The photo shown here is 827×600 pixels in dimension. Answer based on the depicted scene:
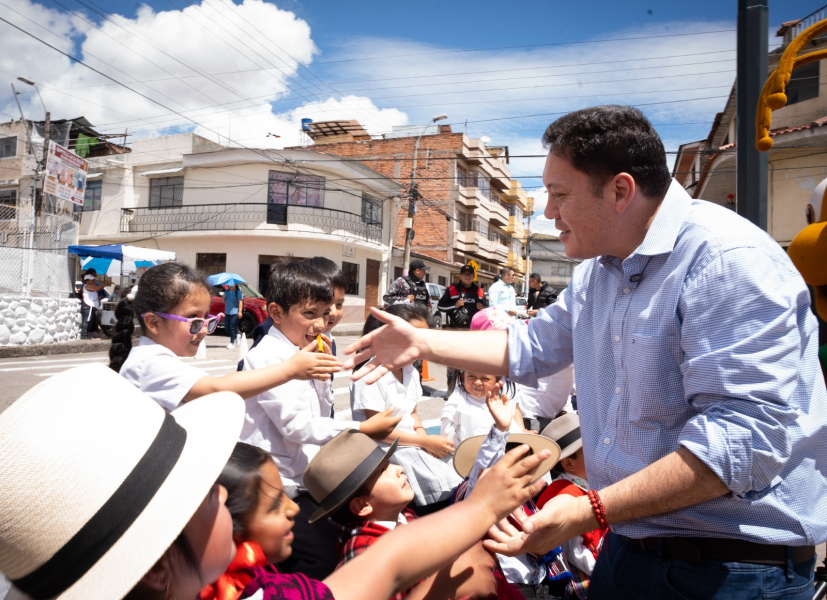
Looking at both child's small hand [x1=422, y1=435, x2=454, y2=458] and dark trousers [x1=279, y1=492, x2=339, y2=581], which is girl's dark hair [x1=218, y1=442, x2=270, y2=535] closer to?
dark trousers [x1=279, y1=492, x2=339, y2=581]

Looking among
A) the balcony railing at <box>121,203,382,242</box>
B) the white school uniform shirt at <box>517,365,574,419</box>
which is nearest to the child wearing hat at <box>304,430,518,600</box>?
the white school uniform shirt at <box>517,365,574,419</box>

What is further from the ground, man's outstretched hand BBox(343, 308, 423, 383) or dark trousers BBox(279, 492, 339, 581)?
man's outstretched hand BBox(343, 308, 423, 383)

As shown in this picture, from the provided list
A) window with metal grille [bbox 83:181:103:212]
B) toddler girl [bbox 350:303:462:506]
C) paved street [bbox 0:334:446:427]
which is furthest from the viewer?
window with metal grille [bbox 83:181:103:212]

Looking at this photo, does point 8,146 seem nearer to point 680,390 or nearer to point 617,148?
point 617,148

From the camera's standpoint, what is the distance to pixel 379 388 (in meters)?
3.44

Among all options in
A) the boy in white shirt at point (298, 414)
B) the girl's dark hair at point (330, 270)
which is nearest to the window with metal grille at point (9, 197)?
the girl's dark hair at point (330, 270)

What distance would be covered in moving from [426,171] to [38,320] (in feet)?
91.9

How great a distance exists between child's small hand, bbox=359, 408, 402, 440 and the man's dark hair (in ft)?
4.50

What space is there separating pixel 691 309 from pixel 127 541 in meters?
1.36

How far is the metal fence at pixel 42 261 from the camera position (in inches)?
484

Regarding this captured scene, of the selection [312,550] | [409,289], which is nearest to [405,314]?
[312,550]

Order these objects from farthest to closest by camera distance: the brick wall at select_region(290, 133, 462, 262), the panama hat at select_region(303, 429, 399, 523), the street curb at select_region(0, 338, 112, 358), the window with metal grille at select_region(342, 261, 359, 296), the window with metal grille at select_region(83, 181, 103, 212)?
the brick wall at select_region(290, 133, 462, 262), the window with metal grille at select_region(83, 181, 103, 212), the window with metal grille at select_region(342, 261, 359, 296), the street curb at select_region(0, 338, 112, 358), the panama hat at select_region(303, 429, 399, 523)

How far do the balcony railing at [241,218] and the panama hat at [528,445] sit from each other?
23876 mm

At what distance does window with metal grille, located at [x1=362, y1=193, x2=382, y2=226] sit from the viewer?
28520 millimetres
